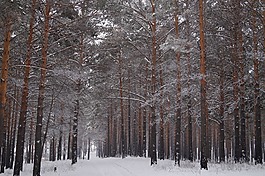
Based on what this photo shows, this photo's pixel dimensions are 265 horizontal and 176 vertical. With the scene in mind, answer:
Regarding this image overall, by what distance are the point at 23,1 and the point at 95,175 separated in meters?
9.19

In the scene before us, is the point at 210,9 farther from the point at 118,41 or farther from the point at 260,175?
the point at 260,175

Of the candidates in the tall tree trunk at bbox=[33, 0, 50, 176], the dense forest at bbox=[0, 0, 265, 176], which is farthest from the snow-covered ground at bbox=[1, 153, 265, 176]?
the tall tree trunk at bbox=[33, 0, 50, 176]

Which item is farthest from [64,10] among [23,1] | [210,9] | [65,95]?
[210,9]

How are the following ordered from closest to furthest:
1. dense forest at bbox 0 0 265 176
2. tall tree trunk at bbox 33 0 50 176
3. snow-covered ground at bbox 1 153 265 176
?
snow-covered ground at bbox 1 153 265 176
tall tree trunk at bbox 33 0 50 176
dense forest at bbox 0 0 265 176

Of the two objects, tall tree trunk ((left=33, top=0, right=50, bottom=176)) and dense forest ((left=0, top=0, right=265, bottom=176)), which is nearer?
tall tree trunk ((left=33, top=0, right=50, bottom=176))

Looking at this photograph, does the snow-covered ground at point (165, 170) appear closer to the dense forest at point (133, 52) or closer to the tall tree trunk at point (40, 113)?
the dense forest at point (133, 52)

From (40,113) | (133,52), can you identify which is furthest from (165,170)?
(133,52)

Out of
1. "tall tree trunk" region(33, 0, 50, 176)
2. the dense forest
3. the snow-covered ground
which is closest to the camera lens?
the snow-covered ground

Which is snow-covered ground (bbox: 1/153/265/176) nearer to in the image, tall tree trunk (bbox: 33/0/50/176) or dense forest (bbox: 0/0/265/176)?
dense forest (bbox: 0/0/265/176)

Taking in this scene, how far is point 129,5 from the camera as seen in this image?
1791 centimetres

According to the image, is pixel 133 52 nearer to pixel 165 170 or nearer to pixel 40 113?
pixel 40 113

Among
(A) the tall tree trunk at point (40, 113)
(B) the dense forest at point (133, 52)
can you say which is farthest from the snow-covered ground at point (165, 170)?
(A) the tall tree trunk at point (40, 113)

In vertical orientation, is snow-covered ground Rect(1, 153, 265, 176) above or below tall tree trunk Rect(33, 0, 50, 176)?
below

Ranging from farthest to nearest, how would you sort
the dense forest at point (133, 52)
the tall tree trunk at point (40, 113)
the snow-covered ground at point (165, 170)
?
the dense forest at point (133, 52) < the tall tree trunk at point (40, 113) < the snow-covered ground at point (165, 170)
